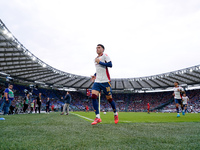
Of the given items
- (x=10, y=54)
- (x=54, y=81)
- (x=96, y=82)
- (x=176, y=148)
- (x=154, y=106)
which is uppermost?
(x=10, y=54)

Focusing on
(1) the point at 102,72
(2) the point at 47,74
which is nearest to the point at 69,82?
(2) the point at 47,74

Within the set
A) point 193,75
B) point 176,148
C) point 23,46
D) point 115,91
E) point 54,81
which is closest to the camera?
point 176,148

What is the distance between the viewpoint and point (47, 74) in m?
33.5

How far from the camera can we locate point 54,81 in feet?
129

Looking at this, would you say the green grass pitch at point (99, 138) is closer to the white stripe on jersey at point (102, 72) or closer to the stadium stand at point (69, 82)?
the white stripe on jersey at point (102, 72)

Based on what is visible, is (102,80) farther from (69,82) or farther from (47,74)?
(69,82)

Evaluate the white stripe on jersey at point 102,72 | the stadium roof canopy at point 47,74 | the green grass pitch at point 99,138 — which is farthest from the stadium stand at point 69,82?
the green grass pitch at point 99,138

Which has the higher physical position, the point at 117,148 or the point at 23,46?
the point at 23,46

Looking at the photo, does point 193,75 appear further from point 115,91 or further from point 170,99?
point 115,91

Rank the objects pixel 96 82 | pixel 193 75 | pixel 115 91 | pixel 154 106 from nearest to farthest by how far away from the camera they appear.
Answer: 1. pixel 96 82
2. pixel 193 75
3. pixel 154 106
4. pixel 115 91

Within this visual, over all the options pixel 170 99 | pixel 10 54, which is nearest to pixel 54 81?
pixel 10 54

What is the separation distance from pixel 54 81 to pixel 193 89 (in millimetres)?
39957

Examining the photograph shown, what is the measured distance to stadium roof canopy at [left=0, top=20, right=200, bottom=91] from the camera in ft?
66.6

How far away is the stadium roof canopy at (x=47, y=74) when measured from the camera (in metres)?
20.3
